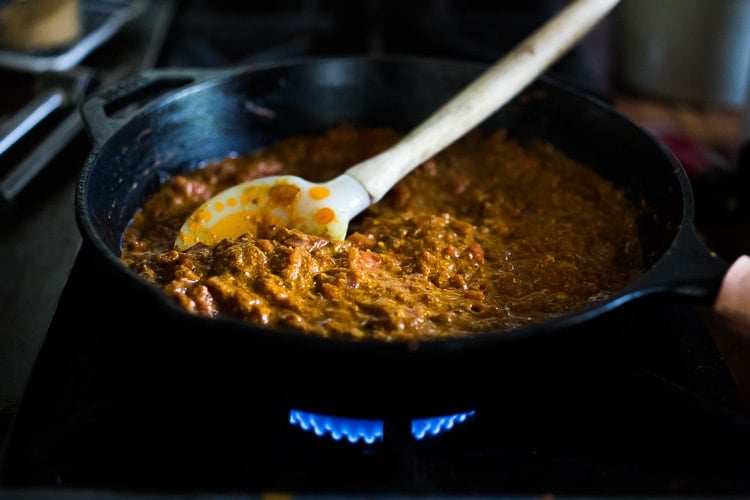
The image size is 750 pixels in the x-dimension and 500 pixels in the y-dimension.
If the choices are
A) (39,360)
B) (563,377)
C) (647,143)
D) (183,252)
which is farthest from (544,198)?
(39,360)

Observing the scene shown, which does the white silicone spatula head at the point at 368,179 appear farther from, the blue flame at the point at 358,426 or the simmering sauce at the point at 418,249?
the blue flame at the point at 358,426

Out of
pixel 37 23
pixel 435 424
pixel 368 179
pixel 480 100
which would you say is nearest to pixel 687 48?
pixel 480 100

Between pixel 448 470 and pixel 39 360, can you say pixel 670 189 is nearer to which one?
pixel 448 470

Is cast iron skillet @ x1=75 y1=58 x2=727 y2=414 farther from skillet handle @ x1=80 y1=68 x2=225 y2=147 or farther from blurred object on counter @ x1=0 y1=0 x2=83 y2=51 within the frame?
blurred object on counter @ x1=0 y1=0 x2=83 y2=51

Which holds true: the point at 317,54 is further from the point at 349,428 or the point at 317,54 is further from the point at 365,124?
the point at 349,428

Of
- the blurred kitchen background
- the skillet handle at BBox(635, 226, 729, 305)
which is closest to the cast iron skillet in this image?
the skillet handle at BBox(635, 226, 729, 305)
